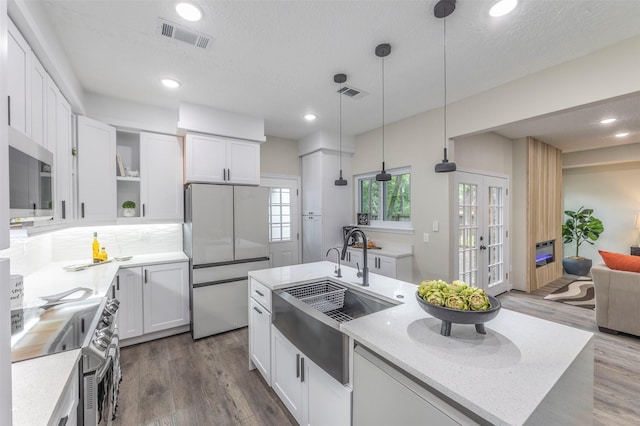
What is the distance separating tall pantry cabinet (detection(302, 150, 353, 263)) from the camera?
4461 millimetres

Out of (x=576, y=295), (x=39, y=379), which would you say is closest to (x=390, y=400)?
(x=39, y=379)

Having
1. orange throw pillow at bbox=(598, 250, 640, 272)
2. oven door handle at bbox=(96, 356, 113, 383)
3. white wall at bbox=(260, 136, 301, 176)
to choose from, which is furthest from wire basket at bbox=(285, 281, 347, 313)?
orange throw pillow at bbox=(598, 250, 640, 272)

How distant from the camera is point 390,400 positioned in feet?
3.60

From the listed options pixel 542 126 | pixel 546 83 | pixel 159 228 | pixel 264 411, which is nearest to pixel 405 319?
pixel 264 411

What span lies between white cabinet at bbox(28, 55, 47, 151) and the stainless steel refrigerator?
140cm

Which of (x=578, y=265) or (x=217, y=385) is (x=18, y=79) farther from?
(x=578, y=265)

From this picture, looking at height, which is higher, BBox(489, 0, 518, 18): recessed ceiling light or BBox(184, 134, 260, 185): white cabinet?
BBox(489, 0, 518, 18): recessed ceiling light

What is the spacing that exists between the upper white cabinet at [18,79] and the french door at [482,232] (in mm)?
3920

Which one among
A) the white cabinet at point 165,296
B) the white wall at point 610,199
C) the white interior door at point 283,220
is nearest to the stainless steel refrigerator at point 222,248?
the white cabinet at point 165,296

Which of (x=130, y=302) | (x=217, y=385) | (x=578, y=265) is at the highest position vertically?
(x=130, y=302)

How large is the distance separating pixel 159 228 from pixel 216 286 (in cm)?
116

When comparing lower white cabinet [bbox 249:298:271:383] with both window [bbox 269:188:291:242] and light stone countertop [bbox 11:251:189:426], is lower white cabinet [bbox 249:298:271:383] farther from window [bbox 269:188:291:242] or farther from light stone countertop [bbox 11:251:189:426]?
window [bbox 269:188:291:242]

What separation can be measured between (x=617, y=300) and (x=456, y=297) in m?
3.46

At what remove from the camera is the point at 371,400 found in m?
1.20
